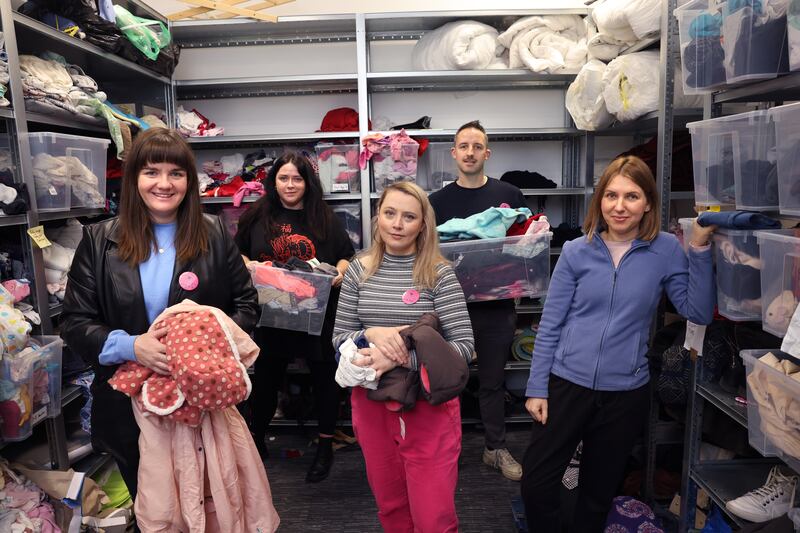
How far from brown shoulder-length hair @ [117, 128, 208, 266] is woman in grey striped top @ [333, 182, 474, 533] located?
22.5 inches

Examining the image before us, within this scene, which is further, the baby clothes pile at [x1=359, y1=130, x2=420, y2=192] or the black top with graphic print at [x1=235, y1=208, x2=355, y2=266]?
the baby clothes pile at [x1=359, y1=130, x2=420, y2=192]

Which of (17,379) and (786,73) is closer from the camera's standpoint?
(786,73)

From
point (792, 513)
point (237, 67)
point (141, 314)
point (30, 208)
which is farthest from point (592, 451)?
point (237, 67)

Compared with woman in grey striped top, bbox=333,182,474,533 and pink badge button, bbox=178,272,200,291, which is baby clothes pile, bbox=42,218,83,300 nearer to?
pink badge button, bbox=178,272,200,291

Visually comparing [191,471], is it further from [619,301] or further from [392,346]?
[619,301]

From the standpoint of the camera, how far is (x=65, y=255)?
2.56 meters

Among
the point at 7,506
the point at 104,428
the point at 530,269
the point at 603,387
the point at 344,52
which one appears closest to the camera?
the point at 104,428

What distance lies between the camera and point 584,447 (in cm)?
203

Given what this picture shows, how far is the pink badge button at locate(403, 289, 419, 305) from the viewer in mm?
1920

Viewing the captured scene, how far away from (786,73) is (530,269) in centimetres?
122

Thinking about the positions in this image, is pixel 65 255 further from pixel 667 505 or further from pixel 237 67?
pixel 667 505

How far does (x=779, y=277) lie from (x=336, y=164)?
262 cm

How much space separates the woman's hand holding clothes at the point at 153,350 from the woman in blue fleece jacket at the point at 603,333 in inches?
50.2

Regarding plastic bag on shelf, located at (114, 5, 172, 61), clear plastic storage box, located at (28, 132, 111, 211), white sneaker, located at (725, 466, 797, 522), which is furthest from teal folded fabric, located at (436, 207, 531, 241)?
plastic bag on shelf, located at (114, 5, 172, 61)
